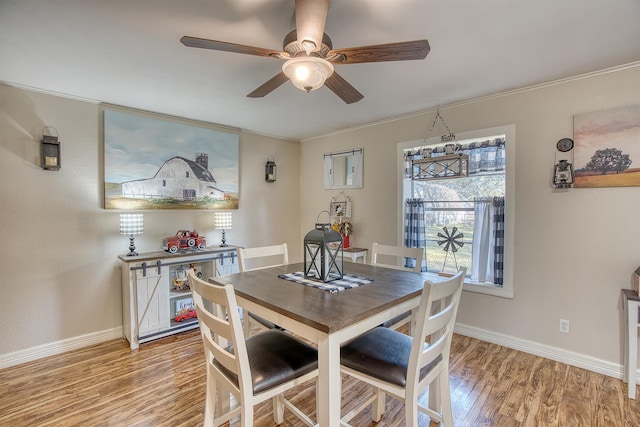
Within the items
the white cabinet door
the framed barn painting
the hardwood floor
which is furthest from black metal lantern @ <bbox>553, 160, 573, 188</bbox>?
the white cabinet door

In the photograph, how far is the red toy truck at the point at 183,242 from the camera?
3.18 meters

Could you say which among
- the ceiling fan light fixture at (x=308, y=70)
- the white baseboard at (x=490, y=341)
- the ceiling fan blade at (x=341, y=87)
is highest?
the ceiling fan blade at (x=341, y=87)

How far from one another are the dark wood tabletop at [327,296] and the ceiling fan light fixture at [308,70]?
3.61 ft

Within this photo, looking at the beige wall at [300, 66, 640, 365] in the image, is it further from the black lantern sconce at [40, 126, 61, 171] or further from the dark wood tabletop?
the black lantern sconce at [40, 126, 61, 171]

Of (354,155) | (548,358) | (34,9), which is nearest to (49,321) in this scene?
(34,9)

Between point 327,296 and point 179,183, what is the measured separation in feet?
8.74

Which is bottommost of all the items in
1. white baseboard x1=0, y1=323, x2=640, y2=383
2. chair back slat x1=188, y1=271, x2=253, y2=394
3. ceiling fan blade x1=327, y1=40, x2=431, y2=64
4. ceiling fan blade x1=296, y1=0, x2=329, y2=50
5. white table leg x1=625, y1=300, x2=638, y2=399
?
white baseboard x1=0, y1=323, x2=640, y2=383

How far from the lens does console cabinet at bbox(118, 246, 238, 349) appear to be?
2.88 meters

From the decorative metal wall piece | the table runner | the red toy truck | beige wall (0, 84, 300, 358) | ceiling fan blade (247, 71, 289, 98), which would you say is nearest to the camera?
the table runner

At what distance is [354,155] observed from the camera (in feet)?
13.2

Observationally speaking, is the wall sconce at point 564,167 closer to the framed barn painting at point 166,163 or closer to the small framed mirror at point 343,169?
the small framed mirror at point 343,169

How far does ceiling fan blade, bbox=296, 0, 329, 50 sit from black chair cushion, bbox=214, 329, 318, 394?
1.55 meters

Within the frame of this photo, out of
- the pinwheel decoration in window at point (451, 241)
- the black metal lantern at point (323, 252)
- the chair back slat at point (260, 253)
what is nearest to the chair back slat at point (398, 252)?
the black metal lantern at point (323, 252)

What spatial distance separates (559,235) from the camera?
101 inches
